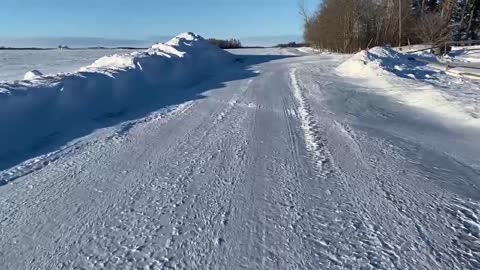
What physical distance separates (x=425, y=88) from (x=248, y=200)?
35.8 feet

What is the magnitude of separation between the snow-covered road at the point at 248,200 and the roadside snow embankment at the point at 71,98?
90cm

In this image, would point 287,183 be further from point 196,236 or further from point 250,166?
point 196,236

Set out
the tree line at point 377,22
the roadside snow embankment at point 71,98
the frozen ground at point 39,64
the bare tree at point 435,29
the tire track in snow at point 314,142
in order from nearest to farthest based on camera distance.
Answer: the tire track in snow at point 314,142
the roadside snow embankment at point 71,98
the frozen ground at point 39,64
the bare tree at point 435,29
the tree line at point 377,22

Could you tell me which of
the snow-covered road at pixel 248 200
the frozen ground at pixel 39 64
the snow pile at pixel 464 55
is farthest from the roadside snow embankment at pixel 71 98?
the snow pile at pixel 464 55

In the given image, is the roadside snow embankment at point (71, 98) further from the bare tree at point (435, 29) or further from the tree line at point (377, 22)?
the tree line at point (377, 22)

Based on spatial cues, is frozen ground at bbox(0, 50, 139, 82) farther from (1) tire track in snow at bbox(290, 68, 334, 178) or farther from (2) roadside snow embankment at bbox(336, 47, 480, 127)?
(2) roadside snow embankment at bbox(336, 47, 480, 127)

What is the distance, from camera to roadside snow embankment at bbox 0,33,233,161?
7664mm

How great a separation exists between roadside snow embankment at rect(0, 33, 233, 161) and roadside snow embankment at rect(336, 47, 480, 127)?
6.55m

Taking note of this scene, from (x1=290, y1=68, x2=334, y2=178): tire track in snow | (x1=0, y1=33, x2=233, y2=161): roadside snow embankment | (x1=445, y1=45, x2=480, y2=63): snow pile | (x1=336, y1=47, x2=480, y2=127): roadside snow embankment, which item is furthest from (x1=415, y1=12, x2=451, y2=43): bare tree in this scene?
(x1=290, y1=68, x2=334, y2=178): tire track in snow

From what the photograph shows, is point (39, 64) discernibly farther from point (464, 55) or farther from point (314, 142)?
point (314, 142)

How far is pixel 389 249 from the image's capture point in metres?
3.66

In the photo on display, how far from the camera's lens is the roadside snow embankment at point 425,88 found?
34.3 feet

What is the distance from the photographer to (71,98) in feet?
33.2

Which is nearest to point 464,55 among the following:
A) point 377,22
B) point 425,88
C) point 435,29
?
point 435,29
